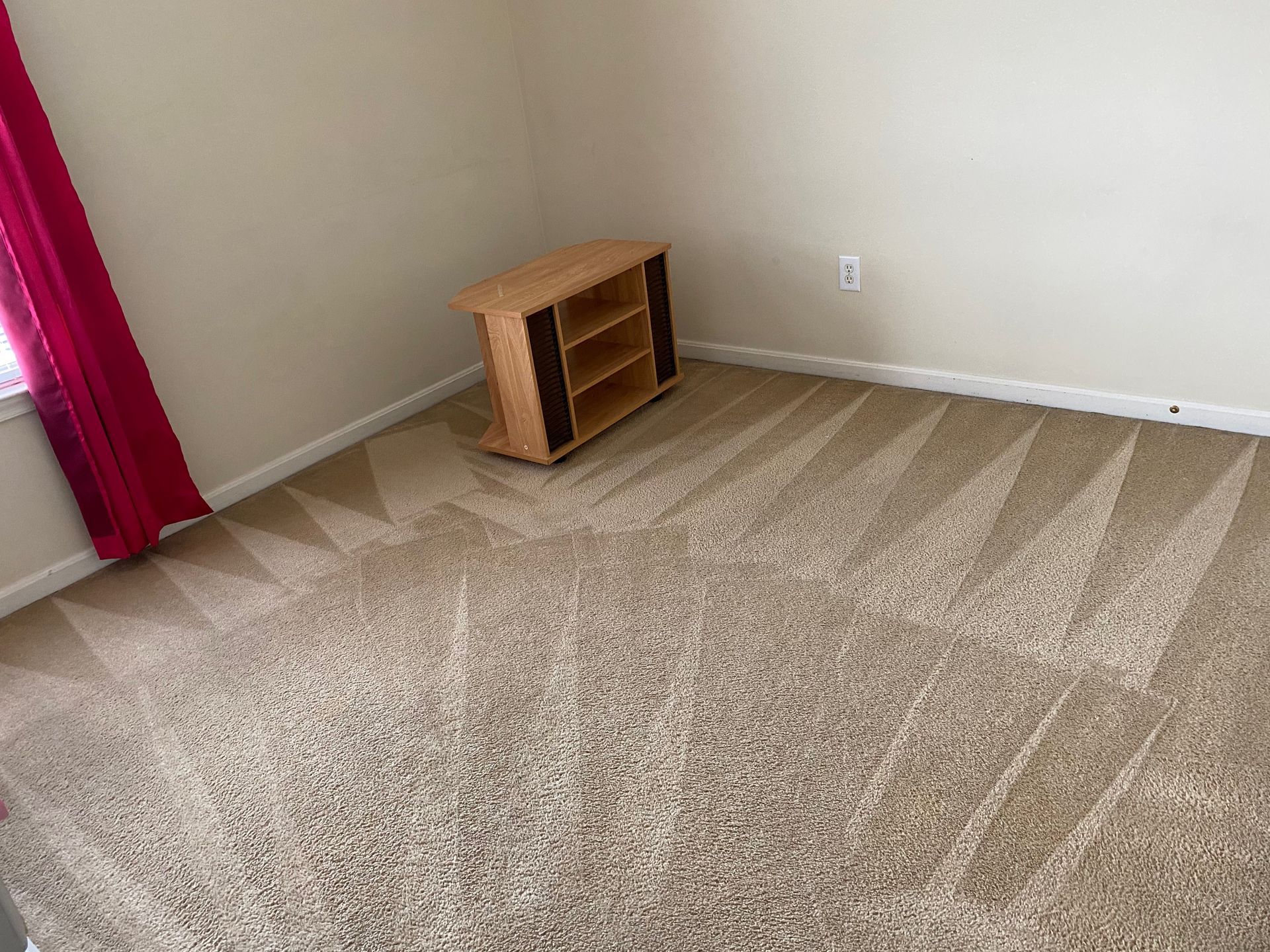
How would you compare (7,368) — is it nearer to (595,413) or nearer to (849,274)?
(595,413)

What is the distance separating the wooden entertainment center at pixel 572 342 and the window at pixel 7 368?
1143mm

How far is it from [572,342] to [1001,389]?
1.33 m

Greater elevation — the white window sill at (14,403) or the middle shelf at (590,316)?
the white window sill at (14,403)

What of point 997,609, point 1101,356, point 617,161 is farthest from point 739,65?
point 997,609

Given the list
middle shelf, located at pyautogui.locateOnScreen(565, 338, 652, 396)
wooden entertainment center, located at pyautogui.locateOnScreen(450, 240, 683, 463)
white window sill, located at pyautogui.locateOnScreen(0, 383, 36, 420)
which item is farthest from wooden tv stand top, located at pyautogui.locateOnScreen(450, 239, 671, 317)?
white window sill, located at pyautogui.locateOnScreen(0, 383, 36, 420)

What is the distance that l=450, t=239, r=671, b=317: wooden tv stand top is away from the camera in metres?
2.60

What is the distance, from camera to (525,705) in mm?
1839

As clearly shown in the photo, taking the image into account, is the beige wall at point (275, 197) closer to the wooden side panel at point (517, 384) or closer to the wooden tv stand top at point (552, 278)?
the wooden tv stand top at point (552, 278)

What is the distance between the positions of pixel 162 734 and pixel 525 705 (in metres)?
0.78

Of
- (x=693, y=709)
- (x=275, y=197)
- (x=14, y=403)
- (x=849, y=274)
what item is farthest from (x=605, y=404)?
(x=14, y=403)

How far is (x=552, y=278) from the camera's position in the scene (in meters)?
2.80

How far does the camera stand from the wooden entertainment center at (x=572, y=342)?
2633 millimetres

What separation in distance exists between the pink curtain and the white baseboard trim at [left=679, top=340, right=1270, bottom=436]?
73.6 inches

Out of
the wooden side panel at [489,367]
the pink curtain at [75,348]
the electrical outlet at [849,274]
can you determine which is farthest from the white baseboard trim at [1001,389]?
the pink curtain at [75,348]
